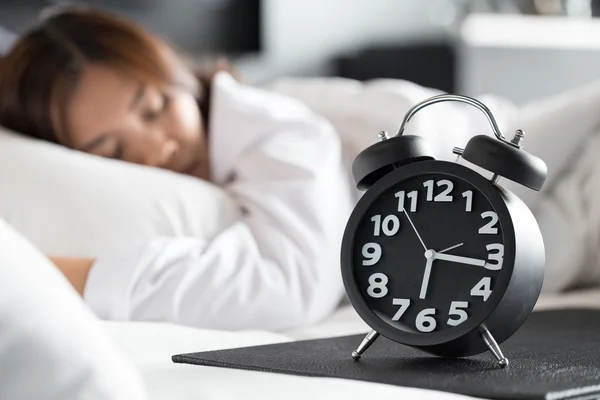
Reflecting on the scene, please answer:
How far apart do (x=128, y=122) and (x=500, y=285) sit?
32.6 inches

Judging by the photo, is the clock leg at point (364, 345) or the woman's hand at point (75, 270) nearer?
the clock leg at point (364, 345)

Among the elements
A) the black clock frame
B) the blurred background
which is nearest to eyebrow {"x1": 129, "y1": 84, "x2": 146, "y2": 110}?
the black clock frame

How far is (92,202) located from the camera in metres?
1.30

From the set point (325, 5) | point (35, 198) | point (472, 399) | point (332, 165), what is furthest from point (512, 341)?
point (325, 5)

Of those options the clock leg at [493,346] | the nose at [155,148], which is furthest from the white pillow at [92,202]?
the clock leg at [493,346]

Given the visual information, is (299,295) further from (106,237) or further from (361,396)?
(361,396)

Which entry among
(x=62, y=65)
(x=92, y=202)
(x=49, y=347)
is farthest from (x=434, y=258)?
(x=62, y=65)

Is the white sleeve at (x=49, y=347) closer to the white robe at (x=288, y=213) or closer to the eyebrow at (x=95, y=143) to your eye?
the white robe at (x=288, y=213)

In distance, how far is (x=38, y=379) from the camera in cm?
59

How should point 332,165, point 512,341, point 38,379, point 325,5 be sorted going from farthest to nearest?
point 325,5 → point 332,165 → point 512,341 → point 38,379

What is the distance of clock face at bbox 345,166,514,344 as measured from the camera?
82 cm

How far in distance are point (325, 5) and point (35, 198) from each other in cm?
219

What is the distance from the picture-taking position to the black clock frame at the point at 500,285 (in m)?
0.81

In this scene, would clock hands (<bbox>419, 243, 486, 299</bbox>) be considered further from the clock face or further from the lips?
the lips
